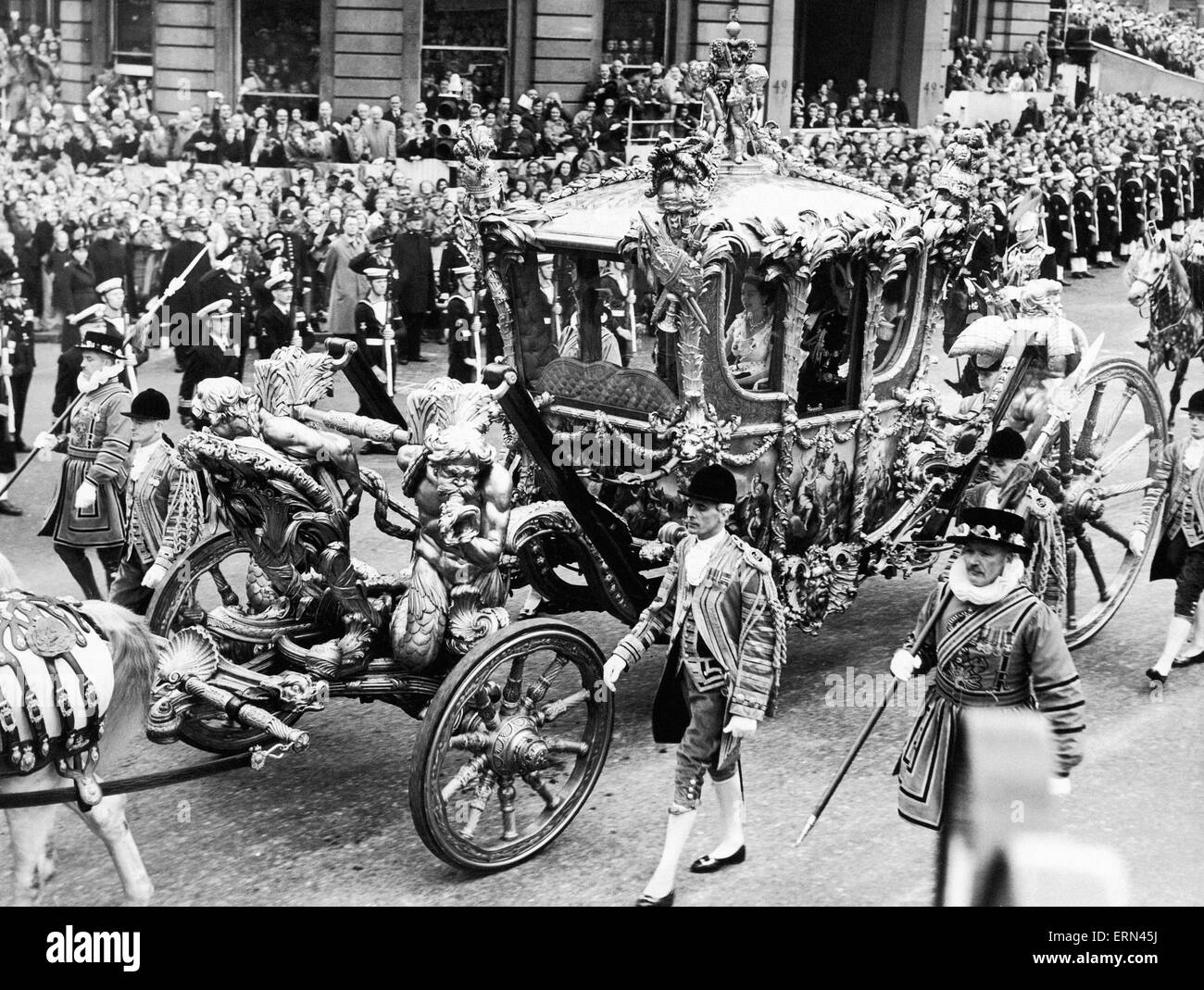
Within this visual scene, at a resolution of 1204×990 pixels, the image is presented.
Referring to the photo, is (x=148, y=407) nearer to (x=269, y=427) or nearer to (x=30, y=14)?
(x=269, y=427)

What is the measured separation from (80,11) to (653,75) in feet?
27.0

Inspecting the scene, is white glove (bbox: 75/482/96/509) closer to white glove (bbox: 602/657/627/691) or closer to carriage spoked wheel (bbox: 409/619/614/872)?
carriage spoked wheel (bbox: 409/619/614/872)

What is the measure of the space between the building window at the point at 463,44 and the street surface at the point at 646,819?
16.5 meters

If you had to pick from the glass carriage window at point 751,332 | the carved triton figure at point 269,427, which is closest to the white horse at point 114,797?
the carved triton figure at point 269,427

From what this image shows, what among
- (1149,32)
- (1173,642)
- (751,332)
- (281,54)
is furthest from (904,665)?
(1149,32)

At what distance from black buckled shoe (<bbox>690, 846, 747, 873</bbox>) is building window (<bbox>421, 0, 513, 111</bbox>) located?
18610 mm

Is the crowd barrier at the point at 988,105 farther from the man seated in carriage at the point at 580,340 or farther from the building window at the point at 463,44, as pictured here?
the man seated in carriage at the point at 580,340

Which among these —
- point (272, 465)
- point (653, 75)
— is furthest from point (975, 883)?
point (653, 75)

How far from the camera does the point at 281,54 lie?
22.9m

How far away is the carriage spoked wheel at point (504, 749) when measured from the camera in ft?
19.7

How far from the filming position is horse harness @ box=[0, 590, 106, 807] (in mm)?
5270

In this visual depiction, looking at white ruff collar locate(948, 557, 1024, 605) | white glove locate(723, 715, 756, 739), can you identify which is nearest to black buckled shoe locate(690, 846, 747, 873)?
white glove locate(723, 715, 756, 739)

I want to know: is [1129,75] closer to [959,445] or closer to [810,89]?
[810,89]

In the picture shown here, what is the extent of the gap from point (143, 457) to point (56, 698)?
3214mm
